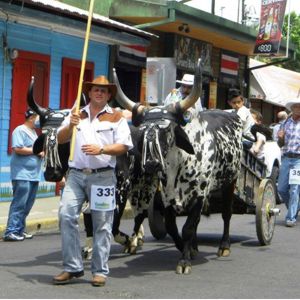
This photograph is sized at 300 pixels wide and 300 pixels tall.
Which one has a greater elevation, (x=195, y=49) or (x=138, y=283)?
(x=195, y=49)

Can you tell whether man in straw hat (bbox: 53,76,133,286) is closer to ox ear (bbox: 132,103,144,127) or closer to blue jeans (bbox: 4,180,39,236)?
ox ear (bbox: 132,103,144,127)

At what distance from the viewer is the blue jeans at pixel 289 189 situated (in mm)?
12383

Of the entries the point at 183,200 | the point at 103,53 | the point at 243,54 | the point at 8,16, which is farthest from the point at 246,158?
the point at 243,54

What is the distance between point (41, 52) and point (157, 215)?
776 centimetres

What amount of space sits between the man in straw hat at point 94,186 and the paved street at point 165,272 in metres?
0.28

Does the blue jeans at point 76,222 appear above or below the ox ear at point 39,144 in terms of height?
below

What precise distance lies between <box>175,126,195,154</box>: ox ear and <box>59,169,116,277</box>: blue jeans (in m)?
1.06

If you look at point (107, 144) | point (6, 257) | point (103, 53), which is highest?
point (103, 53)

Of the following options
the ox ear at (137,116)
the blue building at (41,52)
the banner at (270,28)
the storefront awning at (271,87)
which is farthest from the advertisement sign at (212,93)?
the ox ear at (137,116)

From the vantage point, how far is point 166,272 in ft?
26.2

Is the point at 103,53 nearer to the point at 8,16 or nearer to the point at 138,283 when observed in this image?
the point at 8,16

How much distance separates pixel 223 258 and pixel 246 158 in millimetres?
1837

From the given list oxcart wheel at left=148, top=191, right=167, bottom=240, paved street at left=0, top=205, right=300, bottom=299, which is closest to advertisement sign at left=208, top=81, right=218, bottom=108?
paved street at left=0, top=205, right=300, bottom=299

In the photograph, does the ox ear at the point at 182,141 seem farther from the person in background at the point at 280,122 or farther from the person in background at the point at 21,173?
the person in background at the point at 280,122
